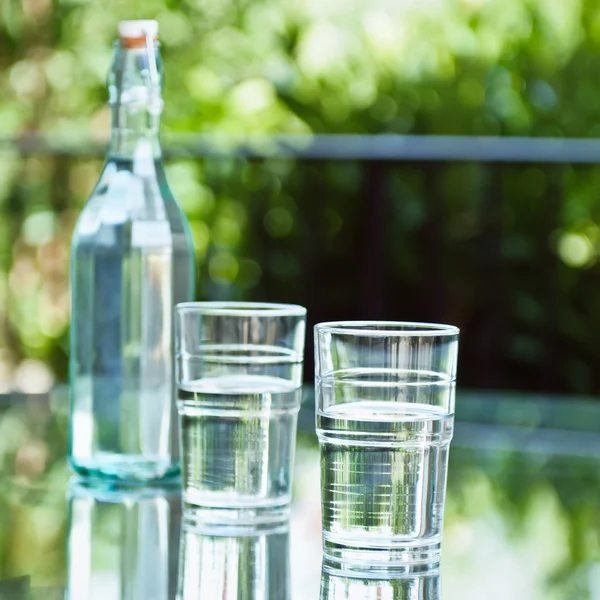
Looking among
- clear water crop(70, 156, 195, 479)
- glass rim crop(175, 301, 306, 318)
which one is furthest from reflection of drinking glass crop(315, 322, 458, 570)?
clear water crop(70, 156, 195, 479)

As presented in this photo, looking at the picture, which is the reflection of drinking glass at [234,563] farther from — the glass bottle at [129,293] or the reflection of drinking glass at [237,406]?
the glass bottle at [129,293]

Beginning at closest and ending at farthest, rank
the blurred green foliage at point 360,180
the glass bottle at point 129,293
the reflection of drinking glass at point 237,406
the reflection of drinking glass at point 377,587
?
the reflection of drinking glass at point 377,587, the reflection of drinking glass at point 237,406, the glass bottle at point 129,293, the blurred green foliage at point 360,180

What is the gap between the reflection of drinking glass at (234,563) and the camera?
610 millimetres

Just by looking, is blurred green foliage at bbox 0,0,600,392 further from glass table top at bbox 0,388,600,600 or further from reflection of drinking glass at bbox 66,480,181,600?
reflection of drinking glass at bbox 66,480,181,600

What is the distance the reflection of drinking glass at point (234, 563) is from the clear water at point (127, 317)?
0.17 metres

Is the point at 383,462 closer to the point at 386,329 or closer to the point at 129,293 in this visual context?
the point at 386,329

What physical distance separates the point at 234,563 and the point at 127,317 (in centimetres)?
30

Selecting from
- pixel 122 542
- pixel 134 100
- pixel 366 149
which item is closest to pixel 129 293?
pixel 134 100

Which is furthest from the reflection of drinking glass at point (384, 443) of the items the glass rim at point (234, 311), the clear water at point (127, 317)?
the clear water at point (127, 317)

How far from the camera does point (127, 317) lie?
3.04ft

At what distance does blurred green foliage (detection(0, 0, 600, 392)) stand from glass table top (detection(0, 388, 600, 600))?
2.62 metres

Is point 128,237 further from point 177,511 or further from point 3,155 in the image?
point 3,155

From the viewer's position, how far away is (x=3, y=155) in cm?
402

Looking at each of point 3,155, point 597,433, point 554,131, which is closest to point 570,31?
point 554,131
